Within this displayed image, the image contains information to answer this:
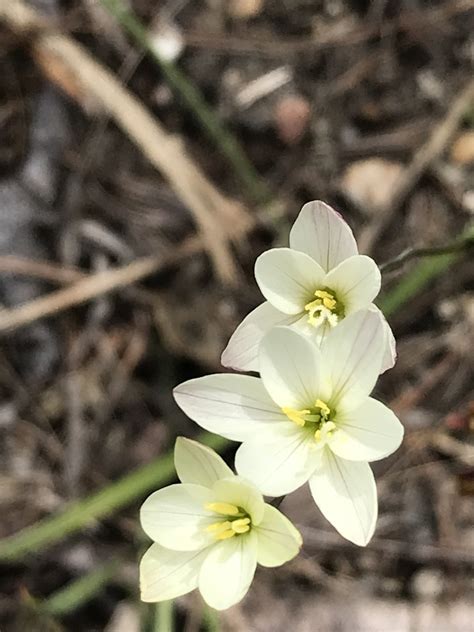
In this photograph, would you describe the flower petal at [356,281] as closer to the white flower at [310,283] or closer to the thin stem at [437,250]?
the white flower at [310,283]

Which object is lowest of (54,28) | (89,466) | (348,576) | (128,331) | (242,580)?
(242,580)

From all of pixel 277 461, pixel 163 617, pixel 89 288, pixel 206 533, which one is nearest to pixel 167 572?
pixel 206 533

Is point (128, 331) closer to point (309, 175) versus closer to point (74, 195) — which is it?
point (74, 195)

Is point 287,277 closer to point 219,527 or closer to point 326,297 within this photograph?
point 326,297

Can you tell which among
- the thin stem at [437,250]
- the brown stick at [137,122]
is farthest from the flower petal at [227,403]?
the brown stick at [137,122]

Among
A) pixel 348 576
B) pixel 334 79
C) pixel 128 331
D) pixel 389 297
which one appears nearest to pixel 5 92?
pixel 128 331

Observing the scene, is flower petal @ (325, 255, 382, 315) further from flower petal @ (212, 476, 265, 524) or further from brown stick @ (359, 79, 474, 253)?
brown stick @ (359, 79, 474, 253)
